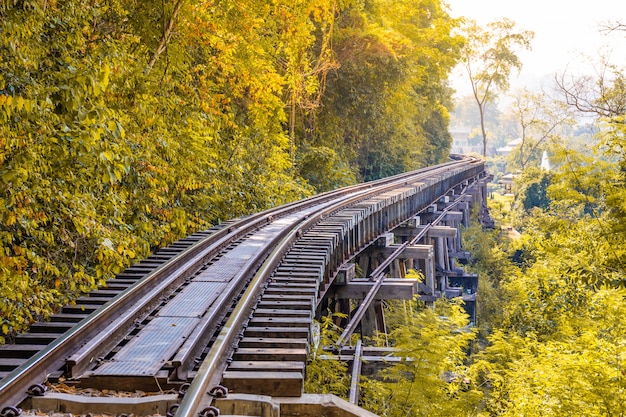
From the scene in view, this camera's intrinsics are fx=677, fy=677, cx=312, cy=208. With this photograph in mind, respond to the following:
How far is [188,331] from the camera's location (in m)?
5.45

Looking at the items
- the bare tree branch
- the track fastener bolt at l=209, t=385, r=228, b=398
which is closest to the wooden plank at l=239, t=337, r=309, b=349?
the track fastener bolt at l=209, t=385, r=228, b=398

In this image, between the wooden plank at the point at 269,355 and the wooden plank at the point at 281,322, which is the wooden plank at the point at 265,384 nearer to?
the wooden plank at the point at 269,355

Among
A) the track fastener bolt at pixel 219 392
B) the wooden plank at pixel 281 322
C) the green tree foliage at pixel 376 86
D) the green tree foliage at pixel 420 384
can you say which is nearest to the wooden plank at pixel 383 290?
the green tree foliage at pixel 420 384

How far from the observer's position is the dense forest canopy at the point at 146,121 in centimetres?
674

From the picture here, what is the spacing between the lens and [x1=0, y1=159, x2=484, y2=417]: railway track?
14.5 ft

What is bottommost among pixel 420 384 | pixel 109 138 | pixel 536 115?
pixel 420 384

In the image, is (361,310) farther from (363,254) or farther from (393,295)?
(363,254)

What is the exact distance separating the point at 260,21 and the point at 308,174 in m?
8.91

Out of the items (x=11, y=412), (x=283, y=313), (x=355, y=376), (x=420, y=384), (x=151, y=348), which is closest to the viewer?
(x=11, y=412)

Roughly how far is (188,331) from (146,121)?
246 inches

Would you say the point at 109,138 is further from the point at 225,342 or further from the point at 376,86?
the point at 376,86

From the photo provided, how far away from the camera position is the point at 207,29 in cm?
1358

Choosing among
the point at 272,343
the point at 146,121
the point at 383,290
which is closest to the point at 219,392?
the point at 272,343

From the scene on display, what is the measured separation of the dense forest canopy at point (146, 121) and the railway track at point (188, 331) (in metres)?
0.89
